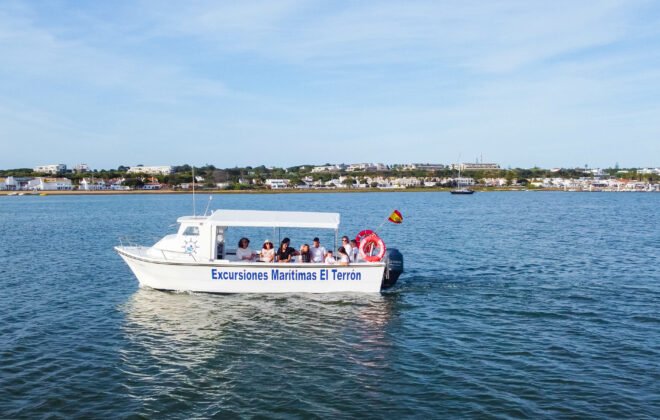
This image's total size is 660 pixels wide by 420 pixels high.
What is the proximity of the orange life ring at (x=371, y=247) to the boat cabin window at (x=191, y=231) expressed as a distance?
6.45 metres

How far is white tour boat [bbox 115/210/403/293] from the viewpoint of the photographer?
20.6m

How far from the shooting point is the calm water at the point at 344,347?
11711mm

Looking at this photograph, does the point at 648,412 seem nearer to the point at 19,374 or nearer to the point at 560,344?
the point at 560,344

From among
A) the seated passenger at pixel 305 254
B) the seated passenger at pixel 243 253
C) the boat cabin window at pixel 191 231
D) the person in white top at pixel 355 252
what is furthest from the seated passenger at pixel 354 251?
the boat cabin window at pixel 191 231

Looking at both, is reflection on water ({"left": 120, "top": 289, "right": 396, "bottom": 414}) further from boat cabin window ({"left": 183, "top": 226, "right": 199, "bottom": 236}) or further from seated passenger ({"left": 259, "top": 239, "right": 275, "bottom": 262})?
boat cabin window ({"left": 183, "top": 226, "right": 199, "bottom": 236})

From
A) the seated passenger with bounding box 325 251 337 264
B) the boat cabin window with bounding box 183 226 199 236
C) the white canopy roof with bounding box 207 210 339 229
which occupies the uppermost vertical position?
the white canopy roof with bounding box 207 210 339 229

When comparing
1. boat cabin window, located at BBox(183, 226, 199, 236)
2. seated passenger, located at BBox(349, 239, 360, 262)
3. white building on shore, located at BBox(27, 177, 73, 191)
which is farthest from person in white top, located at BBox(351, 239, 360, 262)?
white building on shore, located at BBox(27, 177, 73, 191)

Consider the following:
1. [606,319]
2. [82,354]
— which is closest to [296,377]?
[82,354]

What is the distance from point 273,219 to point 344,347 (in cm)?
728

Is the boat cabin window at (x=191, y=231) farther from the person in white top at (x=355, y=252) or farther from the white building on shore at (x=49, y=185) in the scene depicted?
the white building on shore at (x=49, y=185)

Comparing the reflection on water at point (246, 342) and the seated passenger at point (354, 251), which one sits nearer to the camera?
the reflection on water at point (246, 342)

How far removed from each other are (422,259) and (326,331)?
15665 millimetres

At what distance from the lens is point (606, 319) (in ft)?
59.3

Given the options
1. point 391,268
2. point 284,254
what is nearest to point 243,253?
point 284,254
